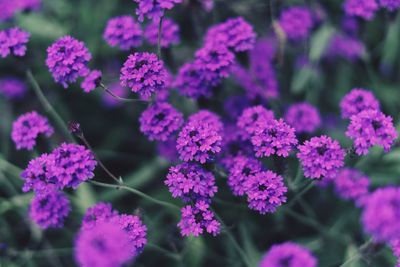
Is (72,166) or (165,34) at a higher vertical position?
(165,34)

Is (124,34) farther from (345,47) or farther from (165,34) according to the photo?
(345,47)

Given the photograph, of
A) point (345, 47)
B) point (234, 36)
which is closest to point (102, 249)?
point (234, 36)

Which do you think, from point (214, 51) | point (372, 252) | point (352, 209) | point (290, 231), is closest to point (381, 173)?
point (352, 209)

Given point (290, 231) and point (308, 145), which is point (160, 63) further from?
point (290, 231)

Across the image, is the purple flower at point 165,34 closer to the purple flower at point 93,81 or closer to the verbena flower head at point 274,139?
the purple flower at point 93,81

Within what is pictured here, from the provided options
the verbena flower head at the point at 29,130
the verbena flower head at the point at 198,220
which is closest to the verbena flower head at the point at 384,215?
the verbena flower head at the point at 198,220

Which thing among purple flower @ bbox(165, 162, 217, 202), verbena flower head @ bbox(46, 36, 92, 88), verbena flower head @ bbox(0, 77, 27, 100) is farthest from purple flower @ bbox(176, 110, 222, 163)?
verbena flower head @ bbox(0, 77, 27, 100)
